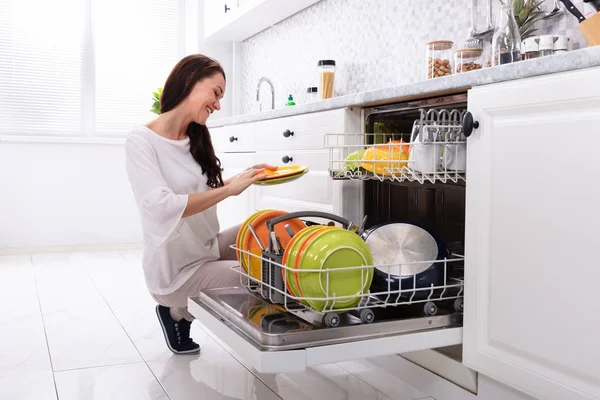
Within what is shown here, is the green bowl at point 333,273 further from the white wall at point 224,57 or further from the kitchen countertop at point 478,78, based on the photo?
the white wall at point 224,57

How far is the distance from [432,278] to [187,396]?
2.72ft

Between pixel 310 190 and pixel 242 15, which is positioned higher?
pixel 242 15

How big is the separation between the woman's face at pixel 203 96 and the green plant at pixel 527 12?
0.98m

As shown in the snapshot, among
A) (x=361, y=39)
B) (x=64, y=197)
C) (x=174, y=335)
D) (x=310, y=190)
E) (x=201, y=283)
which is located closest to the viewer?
(x=201, y=283)

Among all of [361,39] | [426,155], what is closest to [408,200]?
[426,155]

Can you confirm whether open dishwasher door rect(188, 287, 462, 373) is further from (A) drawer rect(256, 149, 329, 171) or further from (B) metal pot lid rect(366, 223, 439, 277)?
(A) drawer rect(256, 149, 329, 171)

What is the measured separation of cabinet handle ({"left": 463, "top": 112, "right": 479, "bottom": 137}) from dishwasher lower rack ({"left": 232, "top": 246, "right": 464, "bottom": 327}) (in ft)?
→ 0.99

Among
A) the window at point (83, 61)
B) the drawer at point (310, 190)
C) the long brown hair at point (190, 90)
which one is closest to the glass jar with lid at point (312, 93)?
the drawer at point (310, 190)

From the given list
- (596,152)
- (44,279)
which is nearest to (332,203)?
(596,152)

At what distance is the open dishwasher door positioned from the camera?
118 centimetres

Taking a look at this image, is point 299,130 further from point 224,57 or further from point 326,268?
point 224,57

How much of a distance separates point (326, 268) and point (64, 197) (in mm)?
3871

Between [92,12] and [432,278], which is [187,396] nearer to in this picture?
[432,278]

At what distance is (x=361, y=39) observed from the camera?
3047mm
